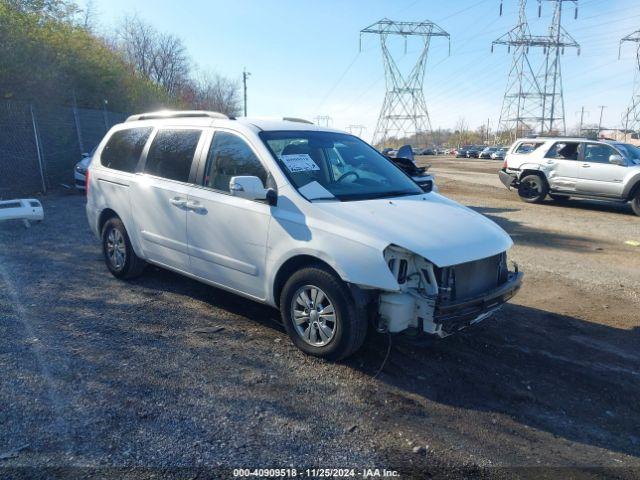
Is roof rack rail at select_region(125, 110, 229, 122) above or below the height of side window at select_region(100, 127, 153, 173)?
above

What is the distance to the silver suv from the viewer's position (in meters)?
12.9

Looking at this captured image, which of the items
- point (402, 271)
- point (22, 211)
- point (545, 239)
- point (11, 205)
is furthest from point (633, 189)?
point (11, 205)

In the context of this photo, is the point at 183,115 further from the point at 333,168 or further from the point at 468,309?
the point at 468,309

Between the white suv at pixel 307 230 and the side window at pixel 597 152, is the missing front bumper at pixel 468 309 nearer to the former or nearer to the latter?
the white suv at pixel 307 230

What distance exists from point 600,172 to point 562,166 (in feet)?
3.43

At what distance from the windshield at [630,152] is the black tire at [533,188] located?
1978mm

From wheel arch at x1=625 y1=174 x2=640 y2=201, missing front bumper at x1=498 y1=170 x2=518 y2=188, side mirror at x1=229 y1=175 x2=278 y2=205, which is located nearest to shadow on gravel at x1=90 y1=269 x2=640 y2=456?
side mirror at x1=229 y1=175 x2=278 y2=205

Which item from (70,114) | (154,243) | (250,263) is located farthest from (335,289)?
(70,114)

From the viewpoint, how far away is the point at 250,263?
15.2 ft

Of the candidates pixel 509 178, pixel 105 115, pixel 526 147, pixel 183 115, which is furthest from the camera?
pixel 105 115

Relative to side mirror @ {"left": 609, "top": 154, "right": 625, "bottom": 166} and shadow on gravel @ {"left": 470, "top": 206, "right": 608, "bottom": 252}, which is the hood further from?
side mirror @ {"left": 609, "top": 154, "right": 625, "bottom": 166}

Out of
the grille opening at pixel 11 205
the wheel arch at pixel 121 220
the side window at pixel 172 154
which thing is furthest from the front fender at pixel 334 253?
the grille opening at pixel 11 205

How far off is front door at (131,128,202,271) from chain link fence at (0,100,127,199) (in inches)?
356

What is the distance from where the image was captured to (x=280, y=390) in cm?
383
